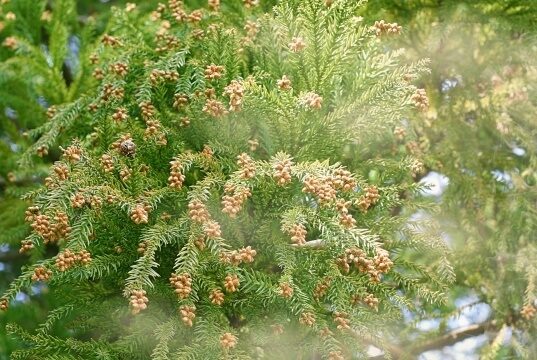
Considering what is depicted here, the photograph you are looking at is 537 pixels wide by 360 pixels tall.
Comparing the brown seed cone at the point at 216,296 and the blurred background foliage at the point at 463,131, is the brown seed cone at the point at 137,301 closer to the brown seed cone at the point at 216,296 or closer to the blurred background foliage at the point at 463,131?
the brown seed cone at the point at 216,296

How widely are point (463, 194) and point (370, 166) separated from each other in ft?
3.69

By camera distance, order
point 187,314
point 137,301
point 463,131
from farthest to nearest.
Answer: point 463,131 → point 187,314 → point 137,301

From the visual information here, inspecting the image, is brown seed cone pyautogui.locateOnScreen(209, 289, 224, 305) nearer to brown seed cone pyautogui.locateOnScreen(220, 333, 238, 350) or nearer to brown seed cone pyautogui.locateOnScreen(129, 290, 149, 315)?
brown seed cone pyautogui.locateOnScreen(220, 333, 238, 350)

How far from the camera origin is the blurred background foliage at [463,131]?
3.10m

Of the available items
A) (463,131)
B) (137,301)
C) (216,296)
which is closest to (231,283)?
(216,296)

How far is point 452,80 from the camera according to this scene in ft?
11.5

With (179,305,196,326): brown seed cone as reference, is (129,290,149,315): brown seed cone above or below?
above

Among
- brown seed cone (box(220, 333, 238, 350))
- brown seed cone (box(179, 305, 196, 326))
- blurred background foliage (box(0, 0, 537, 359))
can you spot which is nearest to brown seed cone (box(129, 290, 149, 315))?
brown seed cone (box(179, 305, 196, 326))

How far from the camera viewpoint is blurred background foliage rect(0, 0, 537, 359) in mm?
3104

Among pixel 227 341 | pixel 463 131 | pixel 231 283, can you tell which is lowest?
pixel 463 131

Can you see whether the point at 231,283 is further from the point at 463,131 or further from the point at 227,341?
the point at 463,131

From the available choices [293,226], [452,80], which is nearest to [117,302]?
[293,226]

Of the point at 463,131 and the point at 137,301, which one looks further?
the point at 463,131

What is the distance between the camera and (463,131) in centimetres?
339
